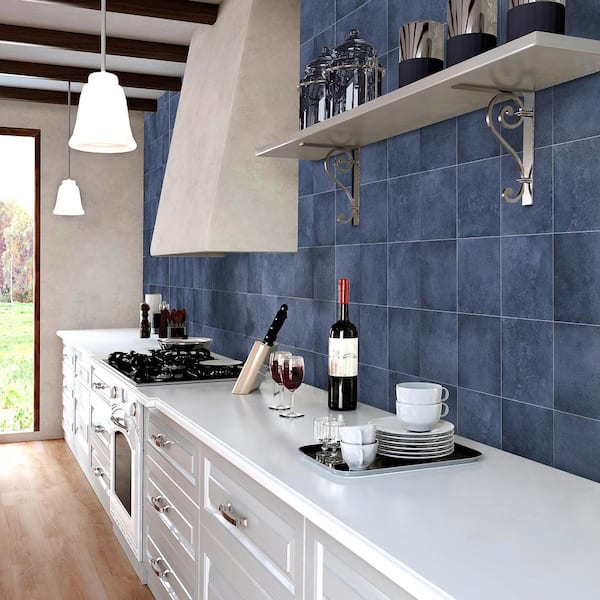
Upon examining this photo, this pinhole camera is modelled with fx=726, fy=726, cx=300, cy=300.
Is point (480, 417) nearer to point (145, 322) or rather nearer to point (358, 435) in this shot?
point (358, 435)

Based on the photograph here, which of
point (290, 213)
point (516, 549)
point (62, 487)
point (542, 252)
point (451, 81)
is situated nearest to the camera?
point (516, 549)

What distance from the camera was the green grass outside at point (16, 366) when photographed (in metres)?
5.41

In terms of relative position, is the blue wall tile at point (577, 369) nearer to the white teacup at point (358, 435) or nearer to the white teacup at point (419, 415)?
the white teacup at point (419, 415)

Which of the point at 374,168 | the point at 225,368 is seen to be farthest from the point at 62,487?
the point at 374,168

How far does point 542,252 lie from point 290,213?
4.80 feet

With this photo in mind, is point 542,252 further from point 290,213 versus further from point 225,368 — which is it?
point 225,368

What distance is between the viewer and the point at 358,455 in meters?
1.52

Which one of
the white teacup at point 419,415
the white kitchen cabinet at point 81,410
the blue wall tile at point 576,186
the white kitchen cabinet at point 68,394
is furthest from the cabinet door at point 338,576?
the white kitchen cabinet at point 68,394

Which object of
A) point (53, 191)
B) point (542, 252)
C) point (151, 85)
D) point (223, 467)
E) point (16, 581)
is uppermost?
point (151, 85)

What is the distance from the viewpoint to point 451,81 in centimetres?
155

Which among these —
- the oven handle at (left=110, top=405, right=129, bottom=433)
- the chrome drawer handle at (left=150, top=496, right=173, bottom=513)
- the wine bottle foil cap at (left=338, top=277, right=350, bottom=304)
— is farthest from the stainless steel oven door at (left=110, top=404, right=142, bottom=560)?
the wine bottle foil cap at (left=338, top=277, right=350, bottom=304)

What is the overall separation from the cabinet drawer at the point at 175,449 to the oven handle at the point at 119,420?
311 millimetres

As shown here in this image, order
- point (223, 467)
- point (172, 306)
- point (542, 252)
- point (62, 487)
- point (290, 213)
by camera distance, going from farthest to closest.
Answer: point (172, 306) → point (62, 487) → point (290, 213) → point (223, 467) → point (542, 252)

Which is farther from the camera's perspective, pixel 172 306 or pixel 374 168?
pixel 172 306
